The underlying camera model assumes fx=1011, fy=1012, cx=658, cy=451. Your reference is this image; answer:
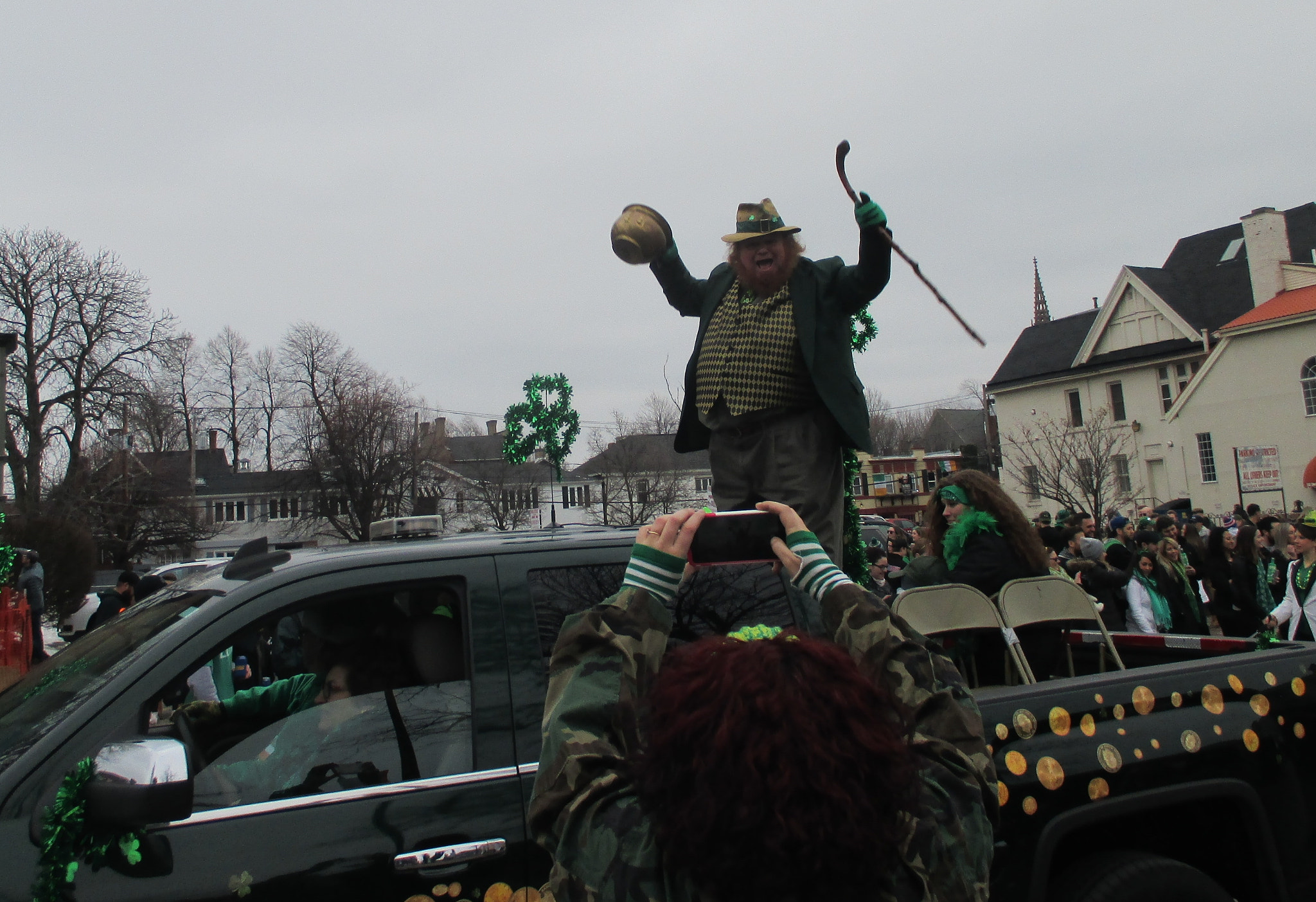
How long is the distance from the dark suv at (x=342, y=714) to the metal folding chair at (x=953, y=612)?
1059 mm

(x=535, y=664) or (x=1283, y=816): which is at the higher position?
(x=535, y=664)

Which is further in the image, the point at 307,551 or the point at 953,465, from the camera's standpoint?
the point at 953,465

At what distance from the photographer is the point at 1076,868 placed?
9.01ft

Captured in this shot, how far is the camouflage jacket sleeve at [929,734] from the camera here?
1470 millimetres

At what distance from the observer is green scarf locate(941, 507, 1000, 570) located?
4.51 m

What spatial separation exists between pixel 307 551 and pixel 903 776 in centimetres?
207

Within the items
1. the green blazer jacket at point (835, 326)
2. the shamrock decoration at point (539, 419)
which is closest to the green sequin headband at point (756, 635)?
the green blazer jacket at point (835, 326)

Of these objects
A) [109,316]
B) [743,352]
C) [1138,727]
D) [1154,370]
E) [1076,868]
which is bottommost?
[1076,868]

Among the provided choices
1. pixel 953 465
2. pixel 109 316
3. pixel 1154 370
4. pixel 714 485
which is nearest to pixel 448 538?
pixel 714 485

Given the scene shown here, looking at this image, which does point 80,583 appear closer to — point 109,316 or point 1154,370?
point 109,316

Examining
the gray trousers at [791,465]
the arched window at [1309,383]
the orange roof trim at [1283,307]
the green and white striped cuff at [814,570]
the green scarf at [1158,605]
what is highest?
the orange roof trim at [1283,307]

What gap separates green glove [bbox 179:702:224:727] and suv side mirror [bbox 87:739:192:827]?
75 centimetres

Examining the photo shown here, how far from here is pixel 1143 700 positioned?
2.87 metres

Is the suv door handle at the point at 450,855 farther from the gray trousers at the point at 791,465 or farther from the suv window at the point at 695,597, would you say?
the gray trousers at the point at 791,465
